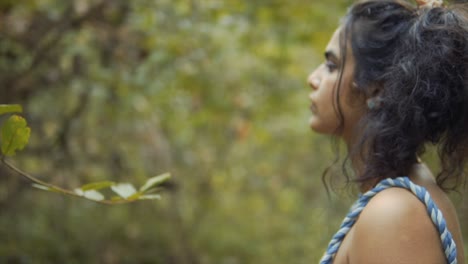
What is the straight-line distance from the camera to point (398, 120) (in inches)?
63.9

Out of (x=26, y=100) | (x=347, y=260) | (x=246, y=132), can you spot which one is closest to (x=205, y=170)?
(x=246, y=132)

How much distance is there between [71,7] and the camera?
3.42 m

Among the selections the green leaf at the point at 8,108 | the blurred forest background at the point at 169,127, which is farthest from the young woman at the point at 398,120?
the green leaf at the point at 8,108

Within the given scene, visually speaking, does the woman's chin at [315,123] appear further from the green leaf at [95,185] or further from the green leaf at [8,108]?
the green leaf at [8,108]

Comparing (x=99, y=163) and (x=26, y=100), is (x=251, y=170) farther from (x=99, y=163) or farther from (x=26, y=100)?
(x=26, y=100)

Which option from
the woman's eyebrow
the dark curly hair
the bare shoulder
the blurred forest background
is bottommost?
the bare shoulder

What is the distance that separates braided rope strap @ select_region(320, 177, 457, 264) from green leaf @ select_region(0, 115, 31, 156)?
0.78m

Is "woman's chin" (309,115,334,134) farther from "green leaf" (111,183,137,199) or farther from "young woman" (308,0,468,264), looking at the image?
"green leaf" (111,183,137,199)

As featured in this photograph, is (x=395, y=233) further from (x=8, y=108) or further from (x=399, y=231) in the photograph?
(x=8, y=108)

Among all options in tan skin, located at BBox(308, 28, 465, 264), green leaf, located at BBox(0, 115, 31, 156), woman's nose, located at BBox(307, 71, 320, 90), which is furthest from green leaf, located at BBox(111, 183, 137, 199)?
woman's nose, located at BBox(307, 71, 320, 90)

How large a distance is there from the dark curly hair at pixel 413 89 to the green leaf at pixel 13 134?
812mm

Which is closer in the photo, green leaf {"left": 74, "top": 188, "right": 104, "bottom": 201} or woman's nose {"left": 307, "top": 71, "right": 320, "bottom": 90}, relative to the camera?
green leaf {"left": 74, "top": 188, "right": 104, "bottom": 201}

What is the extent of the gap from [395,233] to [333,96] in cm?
51

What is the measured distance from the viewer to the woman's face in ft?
5.97
